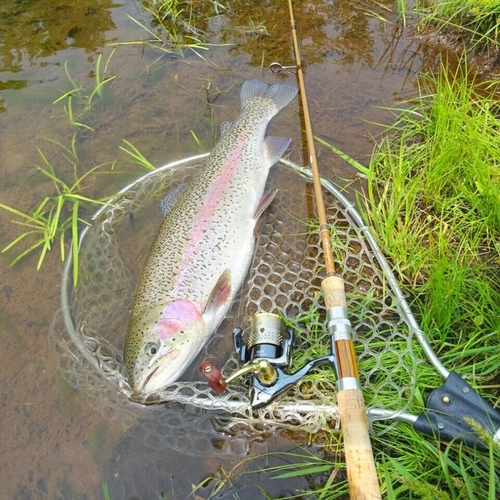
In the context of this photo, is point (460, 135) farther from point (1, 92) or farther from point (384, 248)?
point (1, 92)

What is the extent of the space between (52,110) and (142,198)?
5.36 ft

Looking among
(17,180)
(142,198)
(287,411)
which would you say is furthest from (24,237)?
(287,411)

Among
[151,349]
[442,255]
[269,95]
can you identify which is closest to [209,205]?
[151,349]

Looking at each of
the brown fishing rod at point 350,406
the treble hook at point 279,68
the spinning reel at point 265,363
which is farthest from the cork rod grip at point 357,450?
the treble hook at point 279,68

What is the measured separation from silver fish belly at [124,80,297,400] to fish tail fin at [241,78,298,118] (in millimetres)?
128

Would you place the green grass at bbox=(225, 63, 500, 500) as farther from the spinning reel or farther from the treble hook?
the treble hook

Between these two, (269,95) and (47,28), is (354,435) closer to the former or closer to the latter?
Answer: (269,95)

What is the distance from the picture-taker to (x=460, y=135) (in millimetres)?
3279

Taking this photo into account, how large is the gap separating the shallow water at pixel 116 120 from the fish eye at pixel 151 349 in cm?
60

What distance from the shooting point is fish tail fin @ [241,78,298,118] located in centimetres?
371

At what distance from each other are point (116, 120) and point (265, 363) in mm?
3063

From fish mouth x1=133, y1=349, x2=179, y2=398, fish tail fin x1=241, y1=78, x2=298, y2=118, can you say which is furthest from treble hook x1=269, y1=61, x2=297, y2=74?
fish mouth x1=133, y1=349, x2=179, y2=398

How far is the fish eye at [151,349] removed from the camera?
2604 millimetres

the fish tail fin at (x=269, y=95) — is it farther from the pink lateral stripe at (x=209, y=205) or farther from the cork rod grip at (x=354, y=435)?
the cork rod grip at (x=354, y=435)
